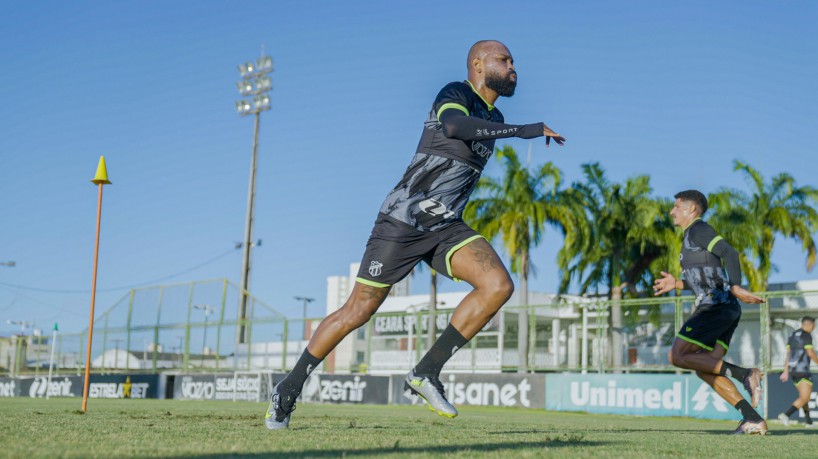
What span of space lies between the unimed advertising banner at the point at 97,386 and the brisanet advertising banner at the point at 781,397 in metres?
19.8

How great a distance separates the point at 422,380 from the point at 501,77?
1.98 meters

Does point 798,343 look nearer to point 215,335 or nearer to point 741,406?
point 741,406

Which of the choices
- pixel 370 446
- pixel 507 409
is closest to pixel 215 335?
pixel 507 409

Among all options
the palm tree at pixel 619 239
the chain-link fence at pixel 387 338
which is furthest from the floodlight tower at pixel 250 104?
the palm tree at pixel 619 239

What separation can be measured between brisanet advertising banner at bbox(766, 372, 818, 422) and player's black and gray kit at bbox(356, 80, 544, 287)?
11875mm

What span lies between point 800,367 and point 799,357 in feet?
0.63

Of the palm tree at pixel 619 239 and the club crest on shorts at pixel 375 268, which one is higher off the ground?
the palm tree at pixel 619 239

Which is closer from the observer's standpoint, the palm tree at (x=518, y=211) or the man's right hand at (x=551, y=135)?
the man's right hand at (x=551, y=135)

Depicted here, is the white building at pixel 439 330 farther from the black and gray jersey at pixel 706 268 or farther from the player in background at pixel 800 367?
the black and gray jersey at pixel 706 268

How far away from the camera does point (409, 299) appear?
62500 mm

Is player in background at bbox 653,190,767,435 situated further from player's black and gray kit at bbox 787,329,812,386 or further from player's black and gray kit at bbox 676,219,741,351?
player's black and gray kit at bbox 787,329,812,386

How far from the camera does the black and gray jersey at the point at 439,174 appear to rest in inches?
214

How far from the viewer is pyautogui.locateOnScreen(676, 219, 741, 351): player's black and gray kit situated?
7.93 m

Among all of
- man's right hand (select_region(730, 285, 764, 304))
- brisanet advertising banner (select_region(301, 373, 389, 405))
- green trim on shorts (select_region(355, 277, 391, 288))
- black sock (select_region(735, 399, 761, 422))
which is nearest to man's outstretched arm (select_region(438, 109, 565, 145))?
green trim on shorts (select_region(355, 277, 391, 288))
